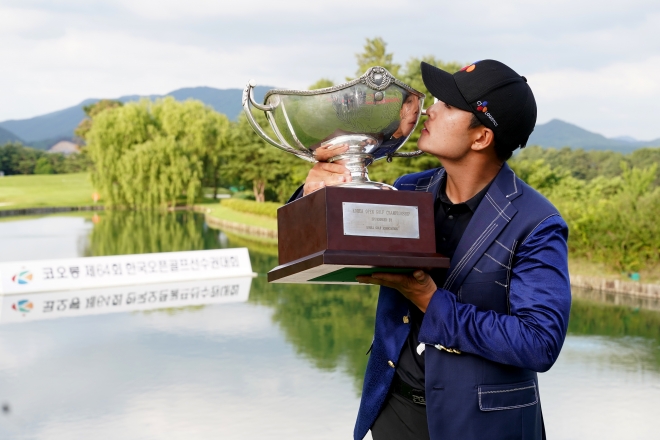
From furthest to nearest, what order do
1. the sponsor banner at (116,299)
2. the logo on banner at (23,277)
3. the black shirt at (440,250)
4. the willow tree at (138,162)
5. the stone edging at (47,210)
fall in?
the stone edging at (47,210) → the willow tree at (138,162) → the logo on banner at (23,277) → the sponsor banner at (116,299) → the black shirt at (440,250)

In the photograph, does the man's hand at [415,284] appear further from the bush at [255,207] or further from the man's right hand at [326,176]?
the bush at [255,207]

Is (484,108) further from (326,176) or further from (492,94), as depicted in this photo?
(326,176)

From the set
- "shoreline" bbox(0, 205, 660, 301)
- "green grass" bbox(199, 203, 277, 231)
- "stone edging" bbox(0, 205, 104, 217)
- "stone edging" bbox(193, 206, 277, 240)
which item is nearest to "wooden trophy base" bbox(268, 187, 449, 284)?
"shoreline" bbox(0, 205, 660, 301)

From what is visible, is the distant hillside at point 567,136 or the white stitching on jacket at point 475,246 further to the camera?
the distant hillside at point 567,136

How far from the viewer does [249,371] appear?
4.77 metres

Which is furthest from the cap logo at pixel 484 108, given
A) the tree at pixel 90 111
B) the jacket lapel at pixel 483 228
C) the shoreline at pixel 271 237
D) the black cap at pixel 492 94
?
the tree at pixel 90 111

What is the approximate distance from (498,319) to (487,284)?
0.23 feet

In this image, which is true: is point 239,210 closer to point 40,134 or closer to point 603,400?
point 603,400

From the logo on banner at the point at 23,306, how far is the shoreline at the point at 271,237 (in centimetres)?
547

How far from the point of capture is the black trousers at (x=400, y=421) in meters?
1.18

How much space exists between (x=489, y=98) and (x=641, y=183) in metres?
8.48

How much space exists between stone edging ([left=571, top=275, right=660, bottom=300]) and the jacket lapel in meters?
7.03

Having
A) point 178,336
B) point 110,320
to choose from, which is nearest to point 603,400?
point 178,336

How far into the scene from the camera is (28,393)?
4.38 metres
